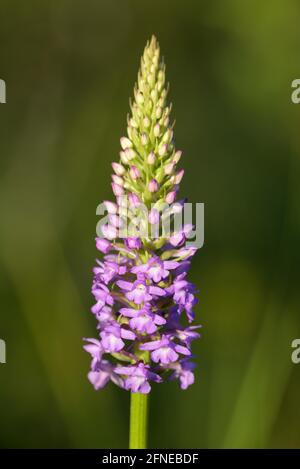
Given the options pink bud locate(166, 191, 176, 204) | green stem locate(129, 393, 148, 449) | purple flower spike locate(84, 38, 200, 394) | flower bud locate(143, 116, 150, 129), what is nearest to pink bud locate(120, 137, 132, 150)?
purple flower spike locate(84, 38, 200, 394)

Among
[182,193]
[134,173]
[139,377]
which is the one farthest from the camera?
[182,193]

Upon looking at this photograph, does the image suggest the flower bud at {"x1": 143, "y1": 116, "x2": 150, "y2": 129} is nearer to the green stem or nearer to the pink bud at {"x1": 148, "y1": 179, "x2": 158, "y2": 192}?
the pink bud at {"x1": 148, "y1": 179, "x2": 158, "y2": 192}

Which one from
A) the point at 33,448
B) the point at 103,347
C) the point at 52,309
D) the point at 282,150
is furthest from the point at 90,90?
the point at 103,347

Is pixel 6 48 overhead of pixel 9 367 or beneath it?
overhead

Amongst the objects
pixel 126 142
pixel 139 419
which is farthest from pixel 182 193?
pixel 139 419

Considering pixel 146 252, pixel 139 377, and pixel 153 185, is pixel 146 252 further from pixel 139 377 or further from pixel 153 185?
pixel 139 377
